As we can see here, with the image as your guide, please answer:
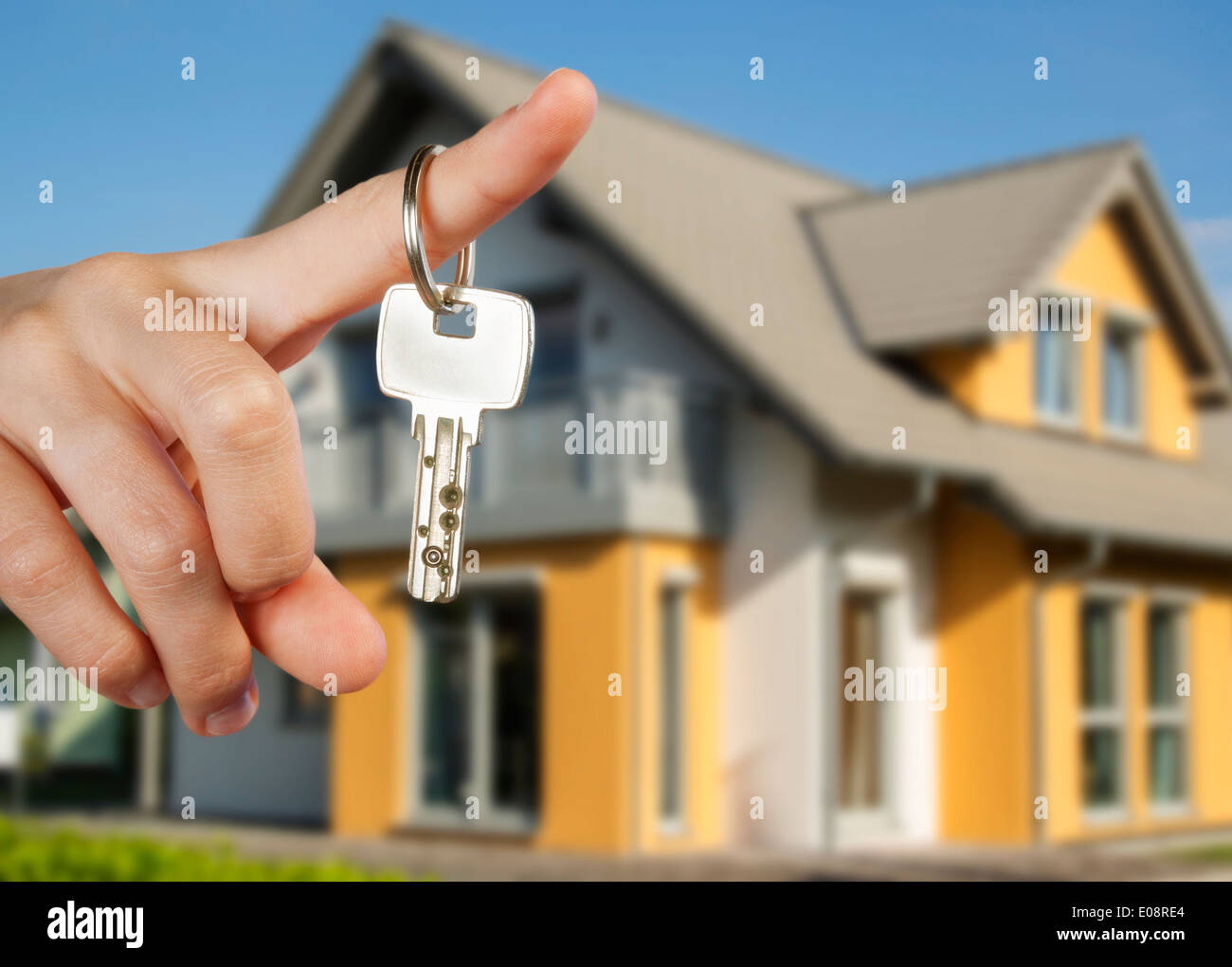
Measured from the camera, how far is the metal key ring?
2.31ft

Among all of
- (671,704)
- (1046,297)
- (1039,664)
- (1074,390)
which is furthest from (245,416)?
(1074,390)

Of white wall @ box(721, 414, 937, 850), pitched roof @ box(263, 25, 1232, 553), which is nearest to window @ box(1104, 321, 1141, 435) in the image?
pitched roof @ box(263, 25, 1232, 553)

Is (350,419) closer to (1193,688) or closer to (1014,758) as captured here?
(1014,758)

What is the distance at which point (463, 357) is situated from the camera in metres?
0.68

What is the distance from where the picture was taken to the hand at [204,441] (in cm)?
68

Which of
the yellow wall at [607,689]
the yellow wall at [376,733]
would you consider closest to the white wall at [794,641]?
the yellow wall at [607,689]

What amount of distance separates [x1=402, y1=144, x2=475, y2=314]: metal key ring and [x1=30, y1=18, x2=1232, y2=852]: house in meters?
10.9

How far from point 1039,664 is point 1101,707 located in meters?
1.36

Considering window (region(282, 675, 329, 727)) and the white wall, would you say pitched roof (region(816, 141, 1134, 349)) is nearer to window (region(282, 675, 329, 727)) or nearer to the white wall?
the white wall

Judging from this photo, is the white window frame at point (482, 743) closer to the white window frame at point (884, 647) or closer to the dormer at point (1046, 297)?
the white window frame at point (884, 647)

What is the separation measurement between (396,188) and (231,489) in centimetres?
18

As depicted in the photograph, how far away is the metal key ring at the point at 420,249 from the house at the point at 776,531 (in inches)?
429

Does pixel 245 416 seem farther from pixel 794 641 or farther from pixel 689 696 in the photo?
pixel 689 696
